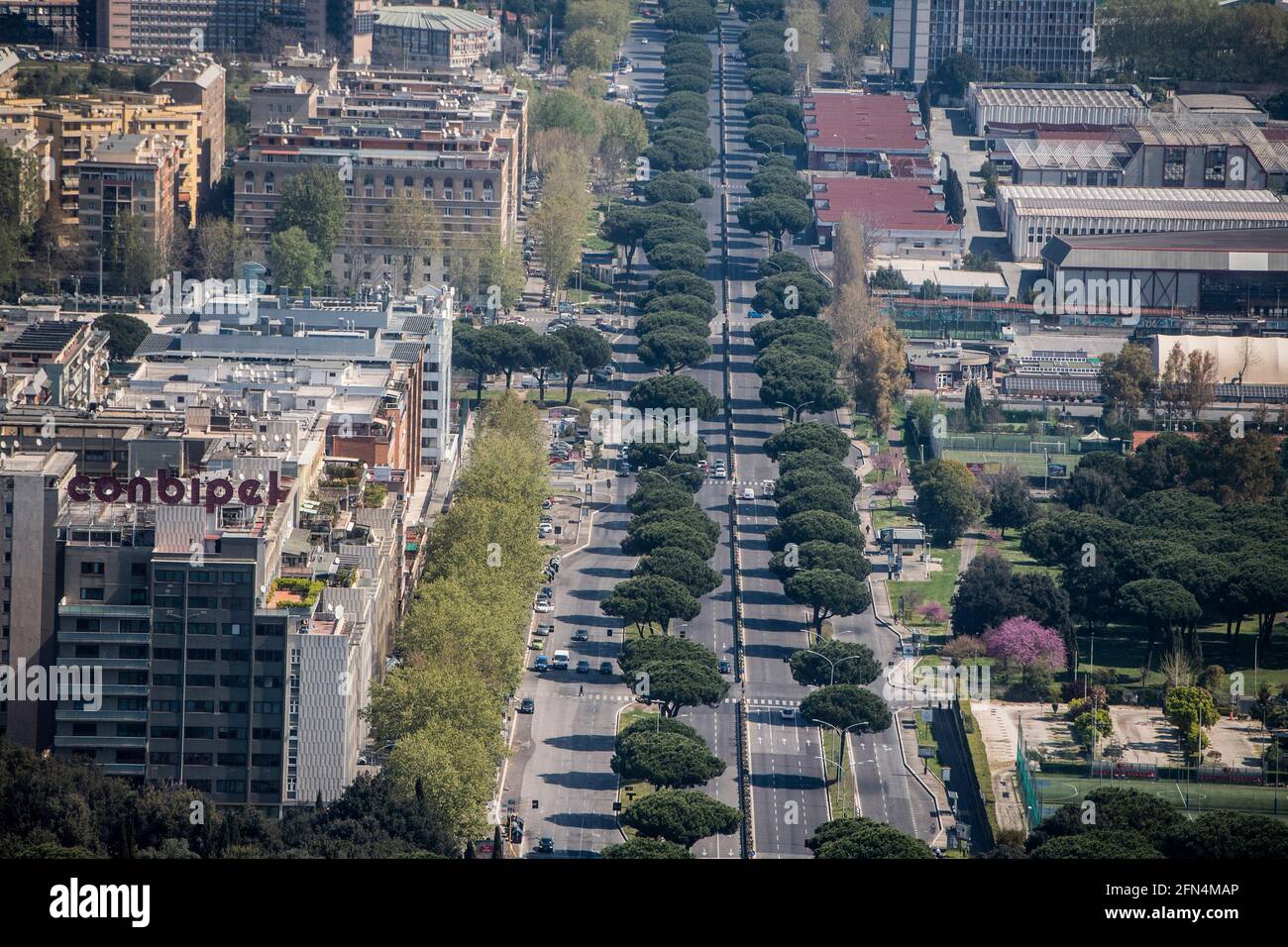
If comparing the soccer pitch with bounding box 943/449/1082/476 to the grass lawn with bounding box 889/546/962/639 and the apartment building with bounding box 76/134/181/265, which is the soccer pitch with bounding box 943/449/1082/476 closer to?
the grass lawn with bounding box 889/546/962/639

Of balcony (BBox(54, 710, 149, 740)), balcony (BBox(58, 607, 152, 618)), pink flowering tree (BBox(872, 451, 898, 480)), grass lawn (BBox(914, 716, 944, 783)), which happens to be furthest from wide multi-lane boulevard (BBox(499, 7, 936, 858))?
balcony (BBox(58, 607, 152, 618))

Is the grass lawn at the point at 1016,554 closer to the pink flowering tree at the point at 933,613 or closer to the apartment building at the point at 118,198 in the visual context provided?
the pink flowering tree at the point at 933,613

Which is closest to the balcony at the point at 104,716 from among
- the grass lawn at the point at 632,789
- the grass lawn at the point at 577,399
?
the grass lawn at the point at 632,789

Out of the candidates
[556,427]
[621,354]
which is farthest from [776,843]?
[621,354]

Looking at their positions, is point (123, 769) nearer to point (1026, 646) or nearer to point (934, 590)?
point (1026, 646)

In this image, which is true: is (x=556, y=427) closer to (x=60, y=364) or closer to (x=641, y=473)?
→ (x=641, y=473)

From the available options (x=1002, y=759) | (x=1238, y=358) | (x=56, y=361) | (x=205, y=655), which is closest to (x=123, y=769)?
(x=205, y=655)
